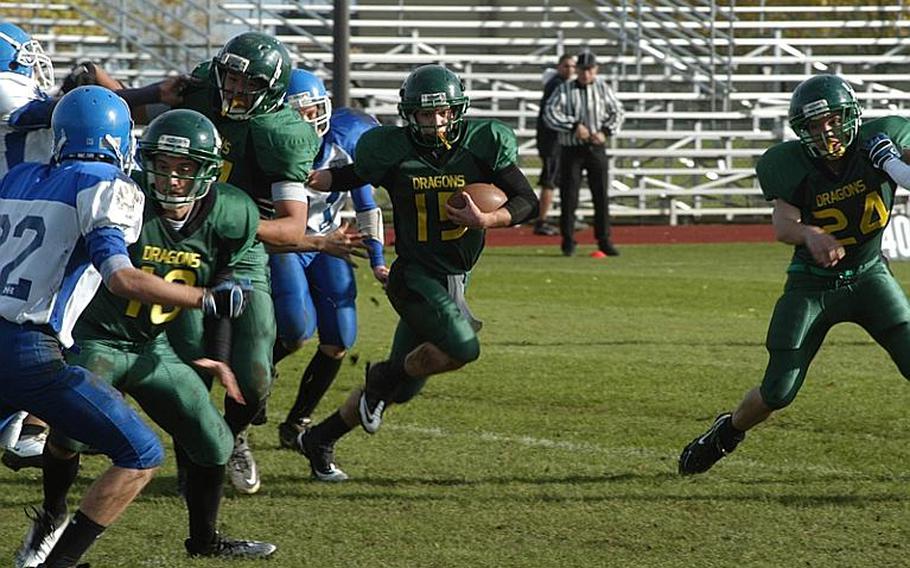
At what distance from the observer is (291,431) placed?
6668 mm

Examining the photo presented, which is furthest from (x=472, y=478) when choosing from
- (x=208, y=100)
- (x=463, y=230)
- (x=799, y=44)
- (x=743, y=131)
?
(x=799, y=44)

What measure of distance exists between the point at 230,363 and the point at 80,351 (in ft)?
2.77

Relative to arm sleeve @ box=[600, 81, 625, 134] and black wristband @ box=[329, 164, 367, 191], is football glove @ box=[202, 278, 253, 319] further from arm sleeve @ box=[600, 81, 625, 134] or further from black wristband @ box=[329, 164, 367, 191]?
arm sleeve @ box=[600, 81, 625, 134]

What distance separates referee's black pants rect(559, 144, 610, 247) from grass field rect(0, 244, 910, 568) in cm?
442

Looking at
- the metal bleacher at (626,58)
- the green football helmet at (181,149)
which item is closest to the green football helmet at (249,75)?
the green football helmet at (181,149)

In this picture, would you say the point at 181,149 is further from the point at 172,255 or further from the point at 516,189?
the point at 516,189

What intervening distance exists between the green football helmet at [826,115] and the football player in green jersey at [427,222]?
1040 mm

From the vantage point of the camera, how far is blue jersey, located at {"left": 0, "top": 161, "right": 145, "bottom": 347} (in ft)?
13.7

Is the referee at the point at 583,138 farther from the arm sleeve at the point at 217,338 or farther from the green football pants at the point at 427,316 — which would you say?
the arm sleeve at the point at 217,338

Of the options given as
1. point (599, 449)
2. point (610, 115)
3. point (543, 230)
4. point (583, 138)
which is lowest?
point (543, 230)

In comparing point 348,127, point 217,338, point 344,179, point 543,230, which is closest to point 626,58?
point 543,230

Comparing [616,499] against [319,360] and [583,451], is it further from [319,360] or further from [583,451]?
[319,360]

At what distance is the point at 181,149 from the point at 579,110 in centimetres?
1021

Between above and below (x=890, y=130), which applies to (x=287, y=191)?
below
